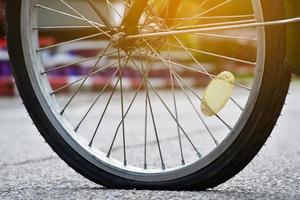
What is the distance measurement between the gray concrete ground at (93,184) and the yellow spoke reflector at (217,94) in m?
0.31

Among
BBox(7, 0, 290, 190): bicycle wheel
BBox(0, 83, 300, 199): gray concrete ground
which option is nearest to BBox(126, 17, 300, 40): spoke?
BBox(7, 0, 290, 190): bicycle wheel

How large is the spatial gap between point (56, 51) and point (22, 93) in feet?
48.0

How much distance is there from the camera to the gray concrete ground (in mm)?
3303

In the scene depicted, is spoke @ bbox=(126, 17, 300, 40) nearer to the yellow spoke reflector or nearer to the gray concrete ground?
the yellow spoke reflector

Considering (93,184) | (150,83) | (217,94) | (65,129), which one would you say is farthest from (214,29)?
(93,184)

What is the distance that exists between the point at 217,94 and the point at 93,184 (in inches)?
26.9

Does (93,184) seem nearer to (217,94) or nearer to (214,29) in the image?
(217,94)

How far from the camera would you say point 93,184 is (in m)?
3.67

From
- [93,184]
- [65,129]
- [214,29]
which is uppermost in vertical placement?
[214,29]

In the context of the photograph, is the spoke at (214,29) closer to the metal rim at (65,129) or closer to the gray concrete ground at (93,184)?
the metal rim at (65,129)

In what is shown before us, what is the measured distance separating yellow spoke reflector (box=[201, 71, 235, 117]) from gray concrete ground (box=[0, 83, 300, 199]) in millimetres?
310

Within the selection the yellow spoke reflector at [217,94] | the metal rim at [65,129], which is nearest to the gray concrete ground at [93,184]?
the metal rim at [65,129]

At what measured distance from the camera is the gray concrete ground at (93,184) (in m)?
3.30

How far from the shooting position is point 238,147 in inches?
124
